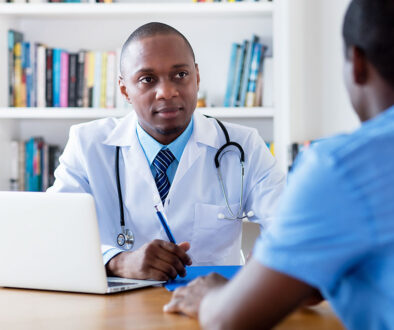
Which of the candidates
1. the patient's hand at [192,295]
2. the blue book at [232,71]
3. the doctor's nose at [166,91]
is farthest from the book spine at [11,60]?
the patient's hand at [192,295]

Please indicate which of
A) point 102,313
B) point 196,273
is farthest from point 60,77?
point 102,313

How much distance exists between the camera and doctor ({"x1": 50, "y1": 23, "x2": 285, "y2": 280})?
1684 millimetres

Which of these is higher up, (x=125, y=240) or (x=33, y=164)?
(x=33, y=164)

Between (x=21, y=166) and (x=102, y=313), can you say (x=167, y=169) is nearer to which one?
(x=102, y=313)

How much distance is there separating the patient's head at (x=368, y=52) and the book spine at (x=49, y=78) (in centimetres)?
217

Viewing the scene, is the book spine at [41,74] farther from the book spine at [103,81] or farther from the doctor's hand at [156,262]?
the doctor's hand at [156,262]

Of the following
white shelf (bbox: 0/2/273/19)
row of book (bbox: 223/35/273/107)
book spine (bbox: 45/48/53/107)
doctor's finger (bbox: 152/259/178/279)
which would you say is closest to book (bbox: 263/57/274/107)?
row of book (bbox: 223/35/273/107)

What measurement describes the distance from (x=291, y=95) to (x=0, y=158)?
4.65 ft

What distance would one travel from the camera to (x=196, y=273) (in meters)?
1.33

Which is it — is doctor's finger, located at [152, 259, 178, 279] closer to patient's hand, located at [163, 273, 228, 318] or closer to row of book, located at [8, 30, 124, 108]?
patient's hand, located at [163, 273, 228, 318]

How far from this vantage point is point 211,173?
5.75 ft

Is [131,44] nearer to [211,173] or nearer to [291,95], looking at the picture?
[211,173]

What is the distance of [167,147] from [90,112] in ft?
3.54

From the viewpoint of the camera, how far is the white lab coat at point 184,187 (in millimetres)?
1692
